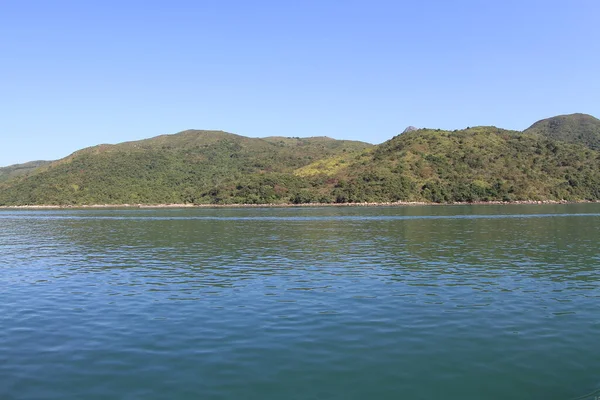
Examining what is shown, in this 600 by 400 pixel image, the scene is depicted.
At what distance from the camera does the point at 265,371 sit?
1770cm

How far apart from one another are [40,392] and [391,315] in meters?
16.1

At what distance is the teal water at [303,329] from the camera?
1658cm

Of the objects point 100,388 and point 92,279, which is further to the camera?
point 92,279

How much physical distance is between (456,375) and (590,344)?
7325 mm

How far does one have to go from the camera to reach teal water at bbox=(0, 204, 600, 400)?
1658cm

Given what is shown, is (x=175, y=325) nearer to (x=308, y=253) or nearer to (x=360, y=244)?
(x=308, y=253)

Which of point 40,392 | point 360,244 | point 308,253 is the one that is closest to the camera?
point 40,392

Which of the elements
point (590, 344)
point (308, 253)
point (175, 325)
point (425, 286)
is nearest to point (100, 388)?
point (175, 325)

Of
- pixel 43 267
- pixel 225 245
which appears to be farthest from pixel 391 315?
pixel 225 245

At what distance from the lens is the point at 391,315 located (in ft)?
83.4

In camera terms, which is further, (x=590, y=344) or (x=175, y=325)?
(x=175, y=325)

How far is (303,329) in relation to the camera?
75.2ft

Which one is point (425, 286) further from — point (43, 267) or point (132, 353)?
point (43, 267)

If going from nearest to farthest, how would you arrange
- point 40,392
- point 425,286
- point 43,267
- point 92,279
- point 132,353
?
point 40,392 → point 132,353 → point 425,286 → point 92,279 → point 43,267
